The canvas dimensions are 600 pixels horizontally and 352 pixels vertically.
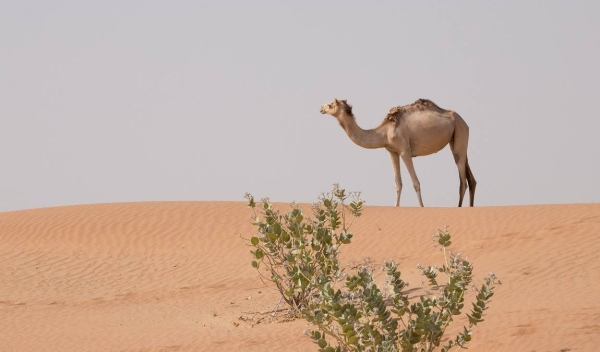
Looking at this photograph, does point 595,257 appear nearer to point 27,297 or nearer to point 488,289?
point 488,289

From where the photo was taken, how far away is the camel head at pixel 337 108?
2006 cm

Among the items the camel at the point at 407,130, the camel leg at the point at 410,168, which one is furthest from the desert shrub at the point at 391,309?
the camel at the point at 407,130

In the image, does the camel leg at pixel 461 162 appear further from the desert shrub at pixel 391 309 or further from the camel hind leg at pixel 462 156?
the desert shrub at pixel 391 309

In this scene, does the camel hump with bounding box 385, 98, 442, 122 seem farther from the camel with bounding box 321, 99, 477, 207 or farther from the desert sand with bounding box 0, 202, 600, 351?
the desert sand with bounding box 0, 202, 600, 351

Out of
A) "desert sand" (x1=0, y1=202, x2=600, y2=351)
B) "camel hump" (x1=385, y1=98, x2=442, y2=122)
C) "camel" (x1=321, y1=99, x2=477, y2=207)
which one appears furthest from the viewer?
"camel hump" (x1=385, y1=98, x2=442, y2=122)

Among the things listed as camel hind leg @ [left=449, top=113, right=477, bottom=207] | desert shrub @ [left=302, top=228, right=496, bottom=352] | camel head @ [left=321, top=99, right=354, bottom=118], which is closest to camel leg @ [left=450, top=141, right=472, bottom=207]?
camel hind leg @ [left=449, top=113, right=477, bottom=207]


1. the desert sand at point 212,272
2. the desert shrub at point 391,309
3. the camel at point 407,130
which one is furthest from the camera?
the camel at point 407,130

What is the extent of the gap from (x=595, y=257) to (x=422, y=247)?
3465 mm

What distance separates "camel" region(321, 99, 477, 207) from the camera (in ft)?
→ 64.5

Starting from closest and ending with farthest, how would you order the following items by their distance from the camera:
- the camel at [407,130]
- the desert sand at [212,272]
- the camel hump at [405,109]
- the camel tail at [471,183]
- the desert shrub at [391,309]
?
the desert shrub at [391,309]
the desert sand at [212,272]
the camel at [407,130]
the camel hump at [405,109]
the camel tail at [471,183]

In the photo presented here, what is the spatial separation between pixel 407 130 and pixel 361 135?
994 millimetres

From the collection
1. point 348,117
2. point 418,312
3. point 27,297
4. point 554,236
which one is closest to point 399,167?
point 348,117

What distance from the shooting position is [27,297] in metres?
16.0

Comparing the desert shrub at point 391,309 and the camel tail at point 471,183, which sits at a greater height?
the camel tail at point 471,183
